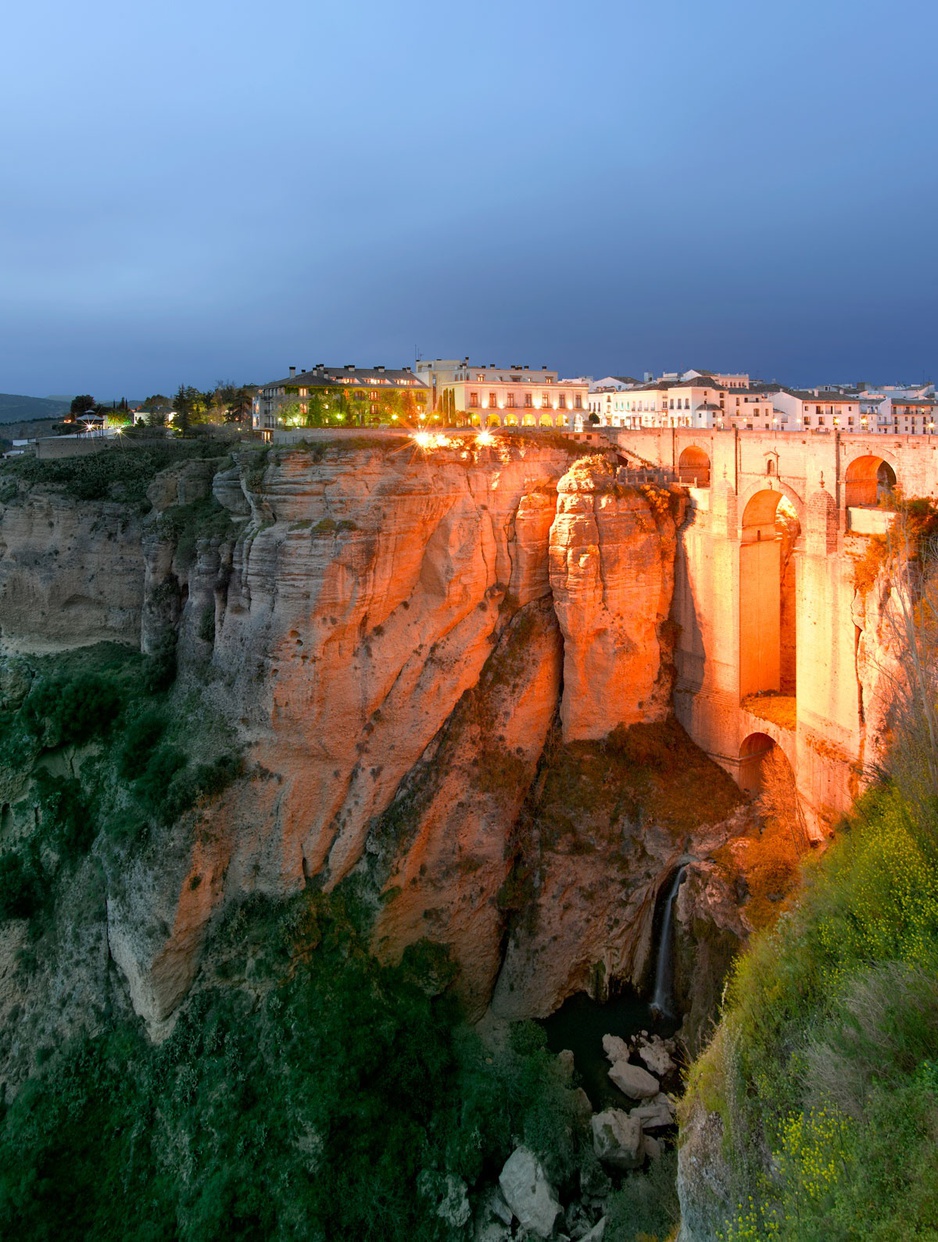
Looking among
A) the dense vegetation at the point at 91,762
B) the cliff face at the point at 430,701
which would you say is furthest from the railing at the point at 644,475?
the dense vegetation at the point at 91,762

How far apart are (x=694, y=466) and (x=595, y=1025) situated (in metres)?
16.5

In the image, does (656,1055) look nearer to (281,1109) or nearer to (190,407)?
(281,1109)

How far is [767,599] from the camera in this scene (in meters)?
24.8

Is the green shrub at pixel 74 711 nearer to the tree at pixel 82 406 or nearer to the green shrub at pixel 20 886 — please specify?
the green shrub at pixel 20 886

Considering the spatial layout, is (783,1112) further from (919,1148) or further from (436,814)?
(436,814)

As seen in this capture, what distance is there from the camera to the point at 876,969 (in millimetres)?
A: 11781

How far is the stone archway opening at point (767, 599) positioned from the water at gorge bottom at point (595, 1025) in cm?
841

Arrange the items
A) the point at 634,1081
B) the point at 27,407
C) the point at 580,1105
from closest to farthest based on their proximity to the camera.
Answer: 1. the point at 580,1105
2. the point at 634,1081
3. the point at 27,407

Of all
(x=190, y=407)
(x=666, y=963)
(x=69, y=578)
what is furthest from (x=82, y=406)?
(x=666, y=963)

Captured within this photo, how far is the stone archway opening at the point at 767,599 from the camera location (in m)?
24.1

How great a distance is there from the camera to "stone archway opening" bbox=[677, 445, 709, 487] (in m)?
27.6

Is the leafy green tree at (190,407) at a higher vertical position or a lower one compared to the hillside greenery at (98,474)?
higher

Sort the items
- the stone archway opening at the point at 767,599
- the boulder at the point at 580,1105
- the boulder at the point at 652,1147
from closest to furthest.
Answer: the boulder at the point at 652,1147 → the boulder at the point at 580,1105 → the stone archway opening at the point at 767,599

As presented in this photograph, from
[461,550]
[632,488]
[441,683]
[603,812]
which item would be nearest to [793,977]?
[603,812]
